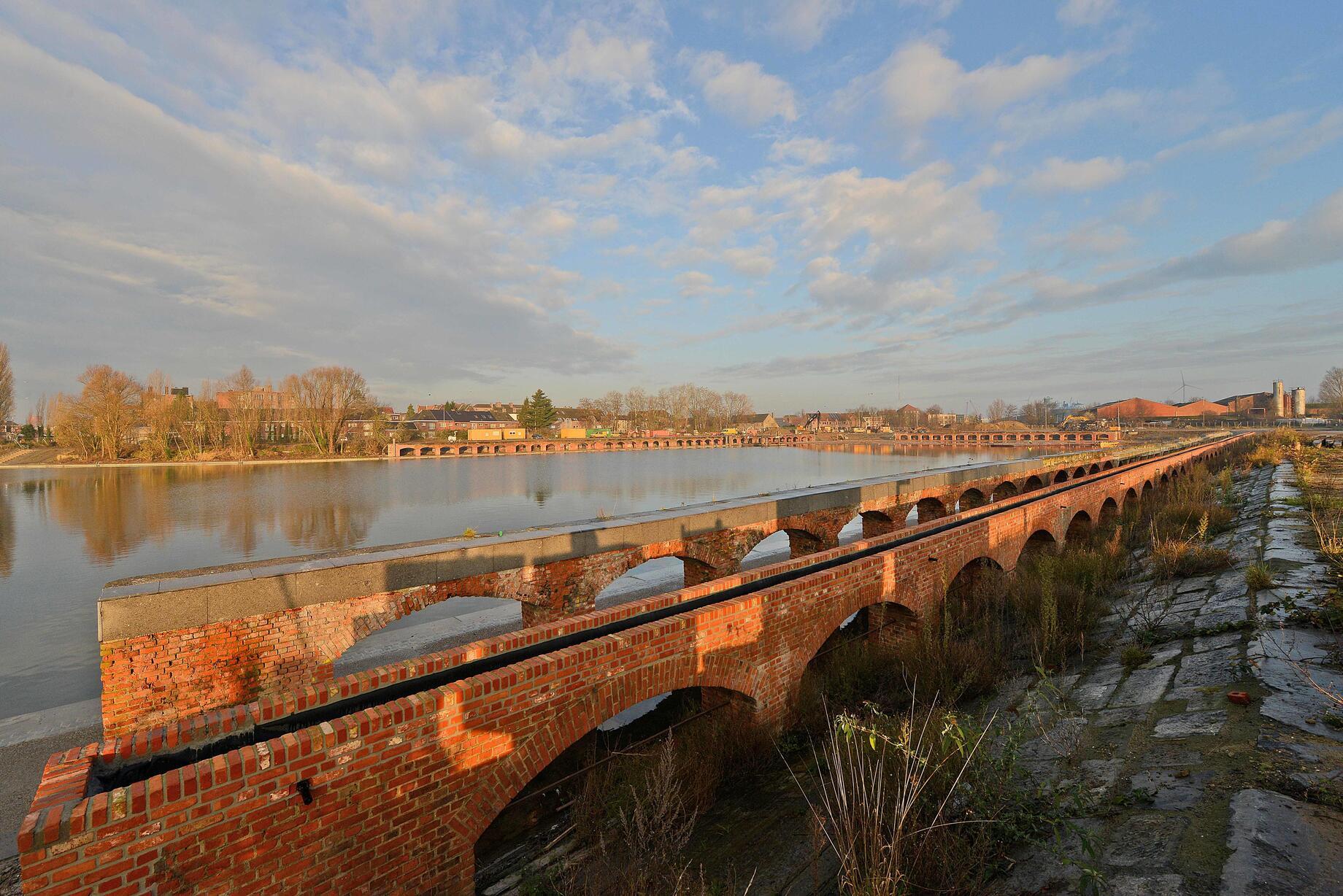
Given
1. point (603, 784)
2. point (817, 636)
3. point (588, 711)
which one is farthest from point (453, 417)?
point (588, 711)

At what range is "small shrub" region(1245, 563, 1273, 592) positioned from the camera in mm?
8047

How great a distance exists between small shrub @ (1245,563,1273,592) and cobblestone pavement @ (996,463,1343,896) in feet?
0.31

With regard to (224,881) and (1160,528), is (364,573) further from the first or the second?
(1160,528)

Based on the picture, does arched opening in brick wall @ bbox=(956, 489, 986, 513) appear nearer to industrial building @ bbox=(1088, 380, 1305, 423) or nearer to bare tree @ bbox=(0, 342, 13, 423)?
bare tree @ bbox=(0, 342, 13, 423)

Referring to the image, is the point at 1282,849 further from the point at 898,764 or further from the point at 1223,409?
the point at 1223,409

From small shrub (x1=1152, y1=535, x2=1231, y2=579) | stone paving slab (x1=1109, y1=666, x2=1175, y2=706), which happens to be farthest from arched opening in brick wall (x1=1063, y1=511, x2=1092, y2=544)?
stone paving slab (x1=1109, y1=666, x2=1175, y2=706)

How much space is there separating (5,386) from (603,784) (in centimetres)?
9139

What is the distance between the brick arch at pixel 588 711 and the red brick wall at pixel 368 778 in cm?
1

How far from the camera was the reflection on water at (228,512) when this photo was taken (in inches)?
457

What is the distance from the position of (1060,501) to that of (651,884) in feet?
49.0

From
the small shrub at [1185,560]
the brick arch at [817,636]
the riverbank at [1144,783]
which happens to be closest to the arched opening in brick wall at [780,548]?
Answer: the brick arch at [817,636]

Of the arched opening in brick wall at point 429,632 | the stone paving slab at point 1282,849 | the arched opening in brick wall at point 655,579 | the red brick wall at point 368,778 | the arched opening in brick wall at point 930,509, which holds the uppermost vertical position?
the red brick wall at point 368,778

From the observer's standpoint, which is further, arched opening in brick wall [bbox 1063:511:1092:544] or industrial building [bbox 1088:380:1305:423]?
industrial building [bbox 1088:380:1305:423]

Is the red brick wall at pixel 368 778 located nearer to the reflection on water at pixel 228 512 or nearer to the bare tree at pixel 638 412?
the reflection on water at pixel 228 512
